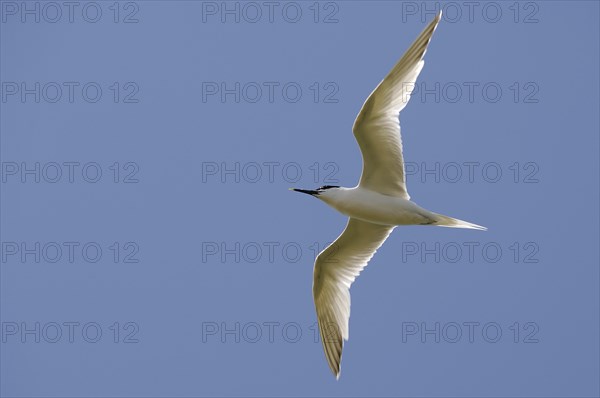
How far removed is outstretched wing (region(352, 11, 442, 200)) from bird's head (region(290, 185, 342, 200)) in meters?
0.33

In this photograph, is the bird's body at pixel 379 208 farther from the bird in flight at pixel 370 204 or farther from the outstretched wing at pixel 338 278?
the outstretched wing at pixel 338 278

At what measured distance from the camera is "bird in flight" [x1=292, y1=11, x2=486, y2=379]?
9.88 m

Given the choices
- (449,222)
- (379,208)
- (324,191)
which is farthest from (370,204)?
(449,222)

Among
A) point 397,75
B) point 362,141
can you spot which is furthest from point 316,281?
point 397,75

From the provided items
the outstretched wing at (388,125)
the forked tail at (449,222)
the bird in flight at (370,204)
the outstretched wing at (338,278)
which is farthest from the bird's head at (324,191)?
the forked tail at (449,222)

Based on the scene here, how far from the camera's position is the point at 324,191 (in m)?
Result: 10.5

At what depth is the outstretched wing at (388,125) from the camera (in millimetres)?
9750

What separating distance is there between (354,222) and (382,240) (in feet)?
1.62

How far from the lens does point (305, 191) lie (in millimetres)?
10578

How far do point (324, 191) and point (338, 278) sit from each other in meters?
1.42

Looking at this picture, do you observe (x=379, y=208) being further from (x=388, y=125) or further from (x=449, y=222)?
(x=388, y=125)

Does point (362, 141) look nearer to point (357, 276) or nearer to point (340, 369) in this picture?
point (357, 276)

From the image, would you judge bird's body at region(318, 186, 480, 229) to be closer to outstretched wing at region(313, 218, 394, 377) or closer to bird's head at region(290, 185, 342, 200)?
bird's head at region(290, 185, 342, 200)

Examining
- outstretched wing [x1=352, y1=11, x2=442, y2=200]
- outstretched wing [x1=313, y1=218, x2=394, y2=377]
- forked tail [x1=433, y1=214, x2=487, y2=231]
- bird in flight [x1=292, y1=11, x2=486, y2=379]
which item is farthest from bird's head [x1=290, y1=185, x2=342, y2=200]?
forked tail [x1=433, y1=214, x2=487, y2=231]
